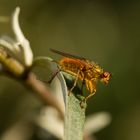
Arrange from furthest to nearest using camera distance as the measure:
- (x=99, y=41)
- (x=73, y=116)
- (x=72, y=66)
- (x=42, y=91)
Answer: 1. (x=99, y=41)
2. (x=42, y=91)
3. (x=72, y=66)
4. (x=73, y=116)

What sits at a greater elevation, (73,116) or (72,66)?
(72,66)

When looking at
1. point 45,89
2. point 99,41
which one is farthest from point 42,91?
point 99,41

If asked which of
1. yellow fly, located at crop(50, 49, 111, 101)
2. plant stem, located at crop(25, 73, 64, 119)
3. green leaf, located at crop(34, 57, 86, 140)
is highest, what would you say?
yellow fly, located at crop(50, 49, 111, 101)

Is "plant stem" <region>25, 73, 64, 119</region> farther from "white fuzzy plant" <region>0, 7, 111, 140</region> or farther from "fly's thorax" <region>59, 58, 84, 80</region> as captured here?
"fly's thorax" <region>59, 58, 84, 80</region>

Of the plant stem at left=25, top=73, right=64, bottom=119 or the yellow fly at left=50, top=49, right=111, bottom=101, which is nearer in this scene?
the yellow fly at left=50, top=49, right=111, bottom=101

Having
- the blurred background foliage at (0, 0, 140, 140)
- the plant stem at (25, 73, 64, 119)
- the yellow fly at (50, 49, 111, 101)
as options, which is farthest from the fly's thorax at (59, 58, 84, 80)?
the blurred background foliage at (0, 0, 140, 140)

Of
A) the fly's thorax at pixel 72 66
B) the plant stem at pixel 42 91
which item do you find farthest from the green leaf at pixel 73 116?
the plant stem at pixel 42 91

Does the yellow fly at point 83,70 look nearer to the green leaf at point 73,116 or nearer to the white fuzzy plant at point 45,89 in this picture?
the white fuzzy plant at point 45,89

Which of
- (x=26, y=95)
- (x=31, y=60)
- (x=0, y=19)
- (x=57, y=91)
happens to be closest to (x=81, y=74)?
(x=31, y=60)

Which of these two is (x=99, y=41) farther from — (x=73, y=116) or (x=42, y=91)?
(x=73, y=116)
